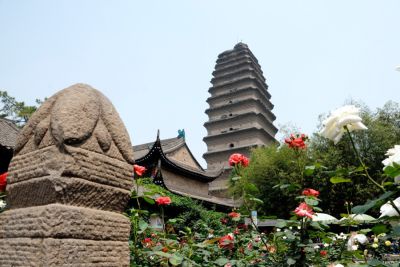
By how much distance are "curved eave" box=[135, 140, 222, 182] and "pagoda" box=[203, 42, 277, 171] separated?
8.28m

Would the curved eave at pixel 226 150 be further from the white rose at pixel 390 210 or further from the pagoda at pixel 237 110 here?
the white rose at pixel 390 210

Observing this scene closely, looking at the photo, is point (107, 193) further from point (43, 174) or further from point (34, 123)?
point (34, 123)

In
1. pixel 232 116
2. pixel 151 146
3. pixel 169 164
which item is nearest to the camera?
pixel 169 164

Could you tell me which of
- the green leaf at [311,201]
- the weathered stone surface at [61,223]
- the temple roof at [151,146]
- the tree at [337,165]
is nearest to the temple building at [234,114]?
the temple roof at [151,146]

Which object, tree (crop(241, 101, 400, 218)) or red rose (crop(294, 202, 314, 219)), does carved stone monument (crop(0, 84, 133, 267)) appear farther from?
tree (crop(241, 101, 400, 218))

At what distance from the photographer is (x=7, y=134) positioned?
34.1 ft

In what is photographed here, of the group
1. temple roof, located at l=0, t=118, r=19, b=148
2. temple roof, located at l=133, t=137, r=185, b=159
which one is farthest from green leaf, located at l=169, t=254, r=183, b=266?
temple roof, located at l=133, t=137, r=185, b=159

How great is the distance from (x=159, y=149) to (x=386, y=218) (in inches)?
589

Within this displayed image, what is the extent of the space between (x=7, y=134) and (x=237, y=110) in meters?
24.1

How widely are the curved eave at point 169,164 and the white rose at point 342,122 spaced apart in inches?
551

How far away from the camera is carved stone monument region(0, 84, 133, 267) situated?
144 cm

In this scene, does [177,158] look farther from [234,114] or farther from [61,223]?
[61,223]

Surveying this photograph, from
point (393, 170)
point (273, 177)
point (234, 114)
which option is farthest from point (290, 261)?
point (234, 114)

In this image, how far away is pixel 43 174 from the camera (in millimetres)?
1533
